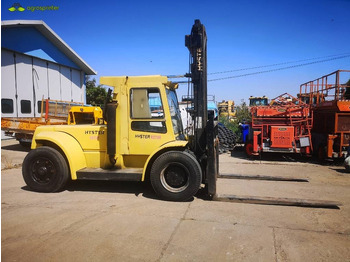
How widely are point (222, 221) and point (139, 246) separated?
4.82 feet

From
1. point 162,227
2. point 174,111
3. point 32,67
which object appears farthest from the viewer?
point 32,67

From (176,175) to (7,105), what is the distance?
43.9ft

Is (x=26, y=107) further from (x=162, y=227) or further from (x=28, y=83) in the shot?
(x=162, y=227)

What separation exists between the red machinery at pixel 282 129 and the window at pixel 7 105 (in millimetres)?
13095

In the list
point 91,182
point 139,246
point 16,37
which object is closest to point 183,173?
point 139,246

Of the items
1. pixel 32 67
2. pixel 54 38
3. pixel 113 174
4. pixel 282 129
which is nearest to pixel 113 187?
pixel 113 174

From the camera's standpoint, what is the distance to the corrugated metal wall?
14084mm

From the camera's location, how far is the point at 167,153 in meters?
4.95

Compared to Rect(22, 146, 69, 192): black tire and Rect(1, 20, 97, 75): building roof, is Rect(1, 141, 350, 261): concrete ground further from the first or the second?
Rect(1, 20, 97, 75): building roof

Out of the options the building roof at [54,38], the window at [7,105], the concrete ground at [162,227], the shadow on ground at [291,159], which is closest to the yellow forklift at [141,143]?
the concrete ground at [162,227]

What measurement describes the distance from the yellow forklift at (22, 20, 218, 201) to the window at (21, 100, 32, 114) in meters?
11.4

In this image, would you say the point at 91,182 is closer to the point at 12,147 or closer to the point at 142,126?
the point at 142,126

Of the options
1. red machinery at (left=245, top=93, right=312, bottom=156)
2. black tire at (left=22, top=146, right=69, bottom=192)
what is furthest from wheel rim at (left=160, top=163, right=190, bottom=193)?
red machinery at (left=245, top=93, right=312, bottom=156)

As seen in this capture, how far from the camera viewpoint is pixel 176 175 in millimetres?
4984
